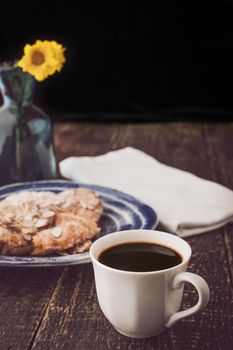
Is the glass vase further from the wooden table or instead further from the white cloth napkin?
the wooden table

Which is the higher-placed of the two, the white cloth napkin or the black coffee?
the black coffee

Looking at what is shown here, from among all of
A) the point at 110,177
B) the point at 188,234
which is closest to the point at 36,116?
Result: the point at 110,177

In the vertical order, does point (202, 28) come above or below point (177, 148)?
above

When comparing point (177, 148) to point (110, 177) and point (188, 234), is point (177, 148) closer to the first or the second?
point (110, 177)

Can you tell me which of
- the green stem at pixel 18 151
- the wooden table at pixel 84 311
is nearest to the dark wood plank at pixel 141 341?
the wooden table at pixel 84 311

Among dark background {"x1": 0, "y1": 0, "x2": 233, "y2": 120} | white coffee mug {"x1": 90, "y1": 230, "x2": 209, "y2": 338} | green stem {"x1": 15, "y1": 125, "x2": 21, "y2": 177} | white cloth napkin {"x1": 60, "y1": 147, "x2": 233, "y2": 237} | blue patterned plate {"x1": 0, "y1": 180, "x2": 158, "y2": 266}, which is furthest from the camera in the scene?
dark background {"x1": 0, "y1": 0, "x2": 233, "y2": 120}

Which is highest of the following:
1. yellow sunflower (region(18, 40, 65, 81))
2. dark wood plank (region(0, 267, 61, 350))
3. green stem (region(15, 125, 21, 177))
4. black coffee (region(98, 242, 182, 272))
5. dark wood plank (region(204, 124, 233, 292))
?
yellow sunflower (region(18, 40, 65, 81))

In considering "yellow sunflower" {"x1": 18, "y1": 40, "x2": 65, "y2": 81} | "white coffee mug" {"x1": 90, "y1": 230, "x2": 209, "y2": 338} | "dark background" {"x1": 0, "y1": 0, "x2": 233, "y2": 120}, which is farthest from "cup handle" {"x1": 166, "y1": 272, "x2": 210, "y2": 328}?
"dark background" {"x1": 0, "y1": 0, "x2": 233, "y2": 120}
